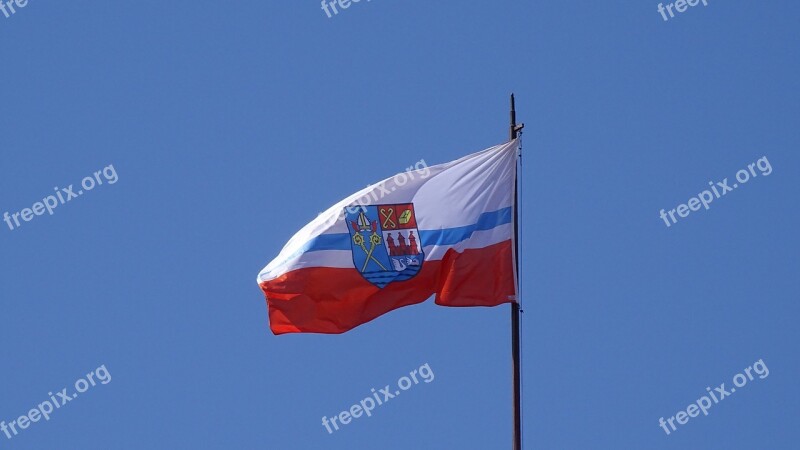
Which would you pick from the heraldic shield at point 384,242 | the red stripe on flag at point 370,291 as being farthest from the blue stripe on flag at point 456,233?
the red stripe on flag at point 370,291

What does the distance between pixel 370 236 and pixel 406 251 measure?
2.91 ft

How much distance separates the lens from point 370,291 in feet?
158

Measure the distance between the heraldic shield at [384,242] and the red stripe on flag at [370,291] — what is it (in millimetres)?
211

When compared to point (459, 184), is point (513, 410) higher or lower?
lower

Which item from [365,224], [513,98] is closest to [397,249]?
[365,224]

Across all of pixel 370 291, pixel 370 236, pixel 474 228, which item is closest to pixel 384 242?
pixel 370 236

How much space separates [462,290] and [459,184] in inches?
92.4

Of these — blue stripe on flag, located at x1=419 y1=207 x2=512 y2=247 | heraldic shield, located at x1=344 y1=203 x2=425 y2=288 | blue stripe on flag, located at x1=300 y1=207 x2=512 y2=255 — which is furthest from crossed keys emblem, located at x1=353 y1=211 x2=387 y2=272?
blue stripe on flag, located at x1=419 y1=207 x2=512 y2=247

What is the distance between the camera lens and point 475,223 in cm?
4828

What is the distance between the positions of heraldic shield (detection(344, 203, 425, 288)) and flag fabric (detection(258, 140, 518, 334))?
2 centimetres

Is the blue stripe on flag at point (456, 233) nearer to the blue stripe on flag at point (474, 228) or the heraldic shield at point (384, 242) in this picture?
the blue stripe on flag at point (474, 228)

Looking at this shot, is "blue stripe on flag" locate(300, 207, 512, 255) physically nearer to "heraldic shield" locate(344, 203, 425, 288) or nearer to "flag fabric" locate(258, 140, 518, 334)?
"flag fabric" locate(258, 140, 518, 334)

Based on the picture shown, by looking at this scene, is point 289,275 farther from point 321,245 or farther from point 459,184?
point 459,184

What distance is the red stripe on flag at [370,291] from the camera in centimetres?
4784
